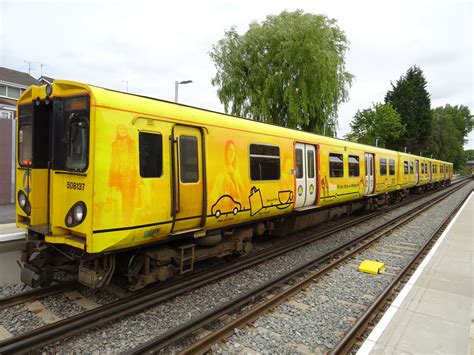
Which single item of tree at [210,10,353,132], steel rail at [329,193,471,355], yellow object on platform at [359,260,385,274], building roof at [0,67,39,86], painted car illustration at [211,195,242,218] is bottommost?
steel rail at [329,193,471,355]

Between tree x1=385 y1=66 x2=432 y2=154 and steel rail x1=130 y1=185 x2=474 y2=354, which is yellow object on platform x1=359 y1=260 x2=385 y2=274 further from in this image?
tree x1=385 y1=66 x2=432 y2=154

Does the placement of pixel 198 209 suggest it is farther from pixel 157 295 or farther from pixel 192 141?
pixel 157 295

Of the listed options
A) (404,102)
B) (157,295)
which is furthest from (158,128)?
(404,102)

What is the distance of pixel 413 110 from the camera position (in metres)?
58.0

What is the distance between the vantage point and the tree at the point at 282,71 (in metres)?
21.9

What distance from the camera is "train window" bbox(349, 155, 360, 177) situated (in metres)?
12.1

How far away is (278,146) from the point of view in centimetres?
812

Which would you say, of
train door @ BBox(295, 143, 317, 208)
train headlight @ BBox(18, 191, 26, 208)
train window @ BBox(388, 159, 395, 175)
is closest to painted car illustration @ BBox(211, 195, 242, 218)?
train door @ BBox(295, 143, 317, 208)

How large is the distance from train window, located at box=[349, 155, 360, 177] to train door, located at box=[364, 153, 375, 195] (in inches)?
44.1

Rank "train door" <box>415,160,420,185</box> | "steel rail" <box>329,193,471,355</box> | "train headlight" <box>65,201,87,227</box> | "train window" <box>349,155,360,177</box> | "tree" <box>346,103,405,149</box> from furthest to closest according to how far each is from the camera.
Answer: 1. "tree" <box>346,103,405,149</box>
2. "train door" <box>415,160,420,185</box>
3. "train window" <box>349,155,360,177</box>
4. "train headlight" <box>65,201,87,227</box>
5. "steel rail" <box>329,193,471,355</box>

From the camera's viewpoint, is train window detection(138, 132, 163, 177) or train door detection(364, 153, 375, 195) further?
train door detection(364, 153, 375, 195)

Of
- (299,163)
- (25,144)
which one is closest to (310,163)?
(299,163)

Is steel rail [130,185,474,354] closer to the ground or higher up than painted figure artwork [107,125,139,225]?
closer to the ground

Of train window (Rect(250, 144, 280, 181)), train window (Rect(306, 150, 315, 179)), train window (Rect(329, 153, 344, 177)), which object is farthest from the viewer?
train window (Rect(329, 153, 344, 177))
